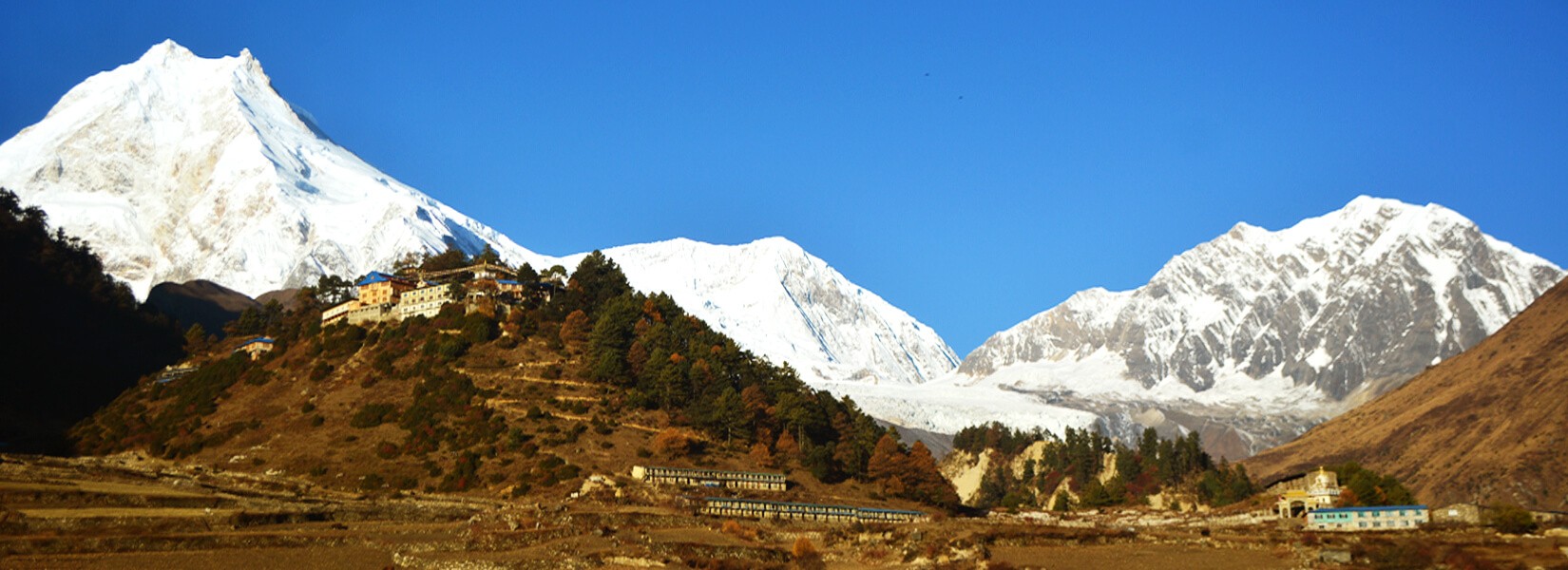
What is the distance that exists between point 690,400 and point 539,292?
2737 cm

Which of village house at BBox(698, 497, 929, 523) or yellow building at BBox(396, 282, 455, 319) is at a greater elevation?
yellow building at BBox(396, 282, 455, 319)

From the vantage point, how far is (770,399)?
122250mm

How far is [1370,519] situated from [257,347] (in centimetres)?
9561

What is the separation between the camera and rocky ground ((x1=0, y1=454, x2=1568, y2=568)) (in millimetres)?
60812

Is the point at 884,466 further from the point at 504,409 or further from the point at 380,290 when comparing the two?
the point at 380,290

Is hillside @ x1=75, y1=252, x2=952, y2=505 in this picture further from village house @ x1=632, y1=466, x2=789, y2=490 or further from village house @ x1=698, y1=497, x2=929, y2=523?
village house @ x1=698, y1=497, x2=929, y2=523

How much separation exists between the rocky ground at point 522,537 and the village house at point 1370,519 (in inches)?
124

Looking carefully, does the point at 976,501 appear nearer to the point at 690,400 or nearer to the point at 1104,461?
the point at 1104,461

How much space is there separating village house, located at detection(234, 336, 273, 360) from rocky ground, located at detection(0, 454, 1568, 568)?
3264 cm

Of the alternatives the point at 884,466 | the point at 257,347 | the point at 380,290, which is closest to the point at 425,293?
the point at 380,290

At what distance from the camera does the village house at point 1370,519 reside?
8600cm

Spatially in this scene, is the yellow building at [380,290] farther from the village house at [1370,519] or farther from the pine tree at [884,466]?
the village house at [1370,519]

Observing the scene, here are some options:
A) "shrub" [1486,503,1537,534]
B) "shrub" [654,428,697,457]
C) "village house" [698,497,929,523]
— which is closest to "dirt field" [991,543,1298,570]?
"shrub" [1486,503,1537,534]

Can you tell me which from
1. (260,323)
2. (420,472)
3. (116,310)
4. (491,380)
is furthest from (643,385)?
(116,310)
